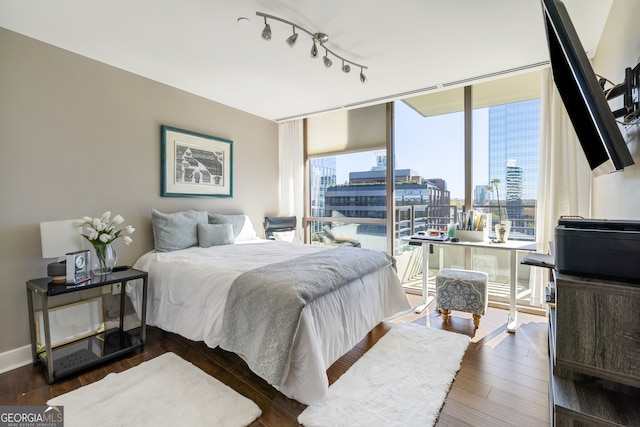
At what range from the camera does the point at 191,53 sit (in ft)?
8.27

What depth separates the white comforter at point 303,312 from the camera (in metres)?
1.66

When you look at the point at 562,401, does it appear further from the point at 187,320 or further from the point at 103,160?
the point at 103,160

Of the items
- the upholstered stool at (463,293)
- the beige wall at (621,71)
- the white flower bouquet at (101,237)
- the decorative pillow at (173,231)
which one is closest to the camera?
the beige wall at (621,71)

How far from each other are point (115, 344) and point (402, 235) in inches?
134

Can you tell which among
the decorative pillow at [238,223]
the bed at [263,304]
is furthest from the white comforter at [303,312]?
the decorative pillow at [238,223]

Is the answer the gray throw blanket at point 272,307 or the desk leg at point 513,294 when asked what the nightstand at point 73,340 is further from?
the desk leg at point 513,294

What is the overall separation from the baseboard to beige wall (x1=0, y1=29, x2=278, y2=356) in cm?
3

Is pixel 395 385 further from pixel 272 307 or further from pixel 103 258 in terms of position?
pixel 103 258

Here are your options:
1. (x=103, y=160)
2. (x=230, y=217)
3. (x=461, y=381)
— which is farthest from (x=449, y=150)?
(x=103, y=160)

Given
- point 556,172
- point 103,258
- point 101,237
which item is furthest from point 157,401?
point 556,172

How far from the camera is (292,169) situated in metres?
4.66

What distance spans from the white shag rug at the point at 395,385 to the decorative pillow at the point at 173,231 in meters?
2.06

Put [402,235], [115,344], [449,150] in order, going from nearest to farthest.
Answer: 1. [115,344]
2. [449,150]
3. [402,235]

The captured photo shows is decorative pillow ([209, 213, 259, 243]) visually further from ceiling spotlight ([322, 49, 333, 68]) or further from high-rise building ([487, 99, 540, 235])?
high-rise building ([487, 99, 540, 235])
